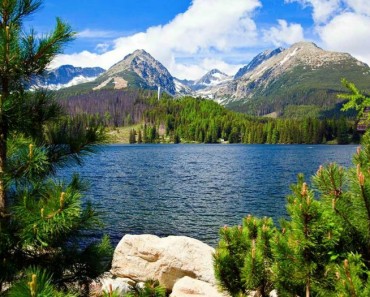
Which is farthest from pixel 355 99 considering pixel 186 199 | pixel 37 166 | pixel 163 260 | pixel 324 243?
pixel 186 199

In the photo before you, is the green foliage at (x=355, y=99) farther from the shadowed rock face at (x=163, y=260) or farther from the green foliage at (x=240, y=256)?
the shadowed rock face at (x=163, y=260)

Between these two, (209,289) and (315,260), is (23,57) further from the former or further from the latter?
(209,289)

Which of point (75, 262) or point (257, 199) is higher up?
point (75, 262)

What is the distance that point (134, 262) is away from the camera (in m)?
18.0

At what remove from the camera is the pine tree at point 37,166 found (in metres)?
5.31

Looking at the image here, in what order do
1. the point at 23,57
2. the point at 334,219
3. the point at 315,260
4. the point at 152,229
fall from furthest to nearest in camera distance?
the point at 152,229, the point at 23,57, the point at 315,260, the point at 334,219

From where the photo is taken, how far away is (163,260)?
17297 mm

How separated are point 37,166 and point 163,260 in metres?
12.9

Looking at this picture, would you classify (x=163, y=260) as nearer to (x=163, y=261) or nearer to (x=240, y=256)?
(x=163, y=261)

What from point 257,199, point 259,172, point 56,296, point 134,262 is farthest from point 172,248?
point 259,172

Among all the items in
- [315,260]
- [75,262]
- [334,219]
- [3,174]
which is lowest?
[75,262]

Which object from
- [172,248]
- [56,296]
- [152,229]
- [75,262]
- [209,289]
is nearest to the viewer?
[56,296]

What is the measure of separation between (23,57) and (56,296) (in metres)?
4.15

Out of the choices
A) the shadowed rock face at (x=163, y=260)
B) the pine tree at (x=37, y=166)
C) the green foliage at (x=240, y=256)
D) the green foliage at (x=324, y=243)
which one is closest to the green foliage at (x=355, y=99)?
the green foliage at (x=324, y=243)
